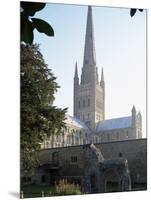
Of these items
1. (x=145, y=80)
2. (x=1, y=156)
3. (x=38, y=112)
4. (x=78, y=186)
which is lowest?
(x=78, y=186)

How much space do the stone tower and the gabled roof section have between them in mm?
20

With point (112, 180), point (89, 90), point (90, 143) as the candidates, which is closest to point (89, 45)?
point (89, 90)

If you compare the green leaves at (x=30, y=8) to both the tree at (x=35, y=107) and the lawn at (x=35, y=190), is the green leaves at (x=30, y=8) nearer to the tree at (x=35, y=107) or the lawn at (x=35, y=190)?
the tree at (x=35, y=107)

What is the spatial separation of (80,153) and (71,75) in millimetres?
431

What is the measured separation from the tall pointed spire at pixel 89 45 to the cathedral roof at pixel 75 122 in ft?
0.99

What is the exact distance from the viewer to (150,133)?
9.25ft

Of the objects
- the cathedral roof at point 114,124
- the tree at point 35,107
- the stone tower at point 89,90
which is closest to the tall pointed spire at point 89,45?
the stone tower at point 89,90

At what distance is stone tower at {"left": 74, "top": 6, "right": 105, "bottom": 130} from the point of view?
266 cm

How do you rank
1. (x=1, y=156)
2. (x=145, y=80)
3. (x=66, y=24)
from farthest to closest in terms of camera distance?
(x=145, y=80) → (x=66, y=24) → (x=1, y=156)

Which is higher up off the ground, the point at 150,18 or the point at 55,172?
the point at 150,18

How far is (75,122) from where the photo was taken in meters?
2.68

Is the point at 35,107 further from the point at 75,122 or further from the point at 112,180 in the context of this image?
the point at 112,180

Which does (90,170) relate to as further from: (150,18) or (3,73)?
(150,18)

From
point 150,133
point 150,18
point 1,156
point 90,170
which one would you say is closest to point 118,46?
point 150,18
